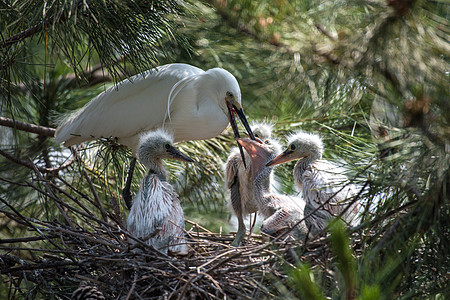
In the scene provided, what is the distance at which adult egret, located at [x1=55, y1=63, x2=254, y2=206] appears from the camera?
266cm

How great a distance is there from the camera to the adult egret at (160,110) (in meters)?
2.66

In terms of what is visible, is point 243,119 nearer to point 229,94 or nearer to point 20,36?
point 229,94

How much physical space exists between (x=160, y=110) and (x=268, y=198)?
770 mm

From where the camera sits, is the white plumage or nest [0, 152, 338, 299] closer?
nest [0, 152, 338, 299]

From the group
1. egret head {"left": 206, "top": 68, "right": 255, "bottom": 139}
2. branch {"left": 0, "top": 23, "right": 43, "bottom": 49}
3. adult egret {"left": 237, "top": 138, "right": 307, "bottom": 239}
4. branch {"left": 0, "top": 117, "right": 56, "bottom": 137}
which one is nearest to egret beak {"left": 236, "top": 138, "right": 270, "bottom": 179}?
adult egret {"left": 237, "top": 138, "right": 307, "bottom": 239}

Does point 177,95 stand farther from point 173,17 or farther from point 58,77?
point 58,77

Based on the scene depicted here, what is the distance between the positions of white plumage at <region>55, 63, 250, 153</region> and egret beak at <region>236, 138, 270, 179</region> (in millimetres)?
283

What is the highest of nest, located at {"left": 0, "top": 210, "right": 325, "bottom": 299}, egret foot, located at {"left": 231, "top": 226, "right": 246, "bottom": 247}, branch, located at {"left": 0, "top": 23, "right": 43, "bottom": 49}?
branch, located at {"left": 0, "top": 23, "right": 43, "bottom": 49}

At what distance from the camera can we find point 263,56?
6.84 feet

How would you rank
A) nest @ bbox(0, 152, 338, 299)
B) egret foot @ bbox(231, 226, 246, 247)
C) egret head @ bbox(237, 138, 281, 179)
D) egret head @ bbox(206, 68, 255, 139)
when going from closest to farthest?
nest @ bbox(0, 152, 338, 299)
egret foot @ bbox(231, 226, 246, 247)
egret head @ bbox(237, 138, 281, 179)
egret head @ bbox(206, 68, 255, 139)

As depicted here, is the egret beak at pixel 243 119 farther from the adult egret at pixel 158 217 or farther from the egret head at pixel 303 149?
the adult egret at pixel 158 217

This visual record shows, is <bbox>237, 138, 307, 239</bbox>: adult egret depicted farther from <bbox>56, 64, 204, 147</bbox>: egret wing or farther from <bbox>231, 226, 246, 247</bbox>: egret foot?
<bbox>56, 64, 204, 147</bbox>: egret wing

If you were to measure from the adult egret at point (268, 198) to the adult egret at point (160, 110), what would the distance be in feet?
0.87

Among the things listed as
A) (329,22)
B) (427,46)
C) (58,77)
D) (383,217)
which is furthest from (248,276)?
(58,77)
